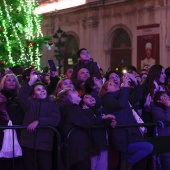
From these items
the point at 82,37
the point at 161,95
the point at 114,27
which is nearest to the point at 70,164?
the point at 161,95

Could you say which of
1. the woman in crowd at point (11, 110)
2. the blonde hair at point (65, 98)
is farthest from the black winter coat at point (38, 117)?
the woman in crowd at point (11, 110)

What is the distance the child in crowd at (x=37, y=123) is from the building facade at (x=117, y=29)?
Answer: 47.1 feet

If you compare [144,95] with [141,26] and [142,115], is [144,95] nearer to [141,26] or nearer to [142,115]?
[142,115]

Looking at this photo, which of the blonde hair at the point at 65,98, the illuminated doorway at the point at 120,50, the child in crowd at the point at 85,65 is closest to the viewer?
the blonde hair at the point at 65,98

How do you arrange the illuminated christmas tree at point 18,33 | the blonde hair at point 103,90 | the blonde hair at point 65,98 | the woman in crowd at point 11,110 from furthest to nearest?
1. the illuminated christmas tree at point 18,33
2. the blonde hair at point 103,90
3. the woman in crowd at point 11,110
4. the blonde hair at point 65,98

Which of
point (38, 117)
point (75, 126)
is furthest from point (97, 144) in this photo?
point (38, 117)

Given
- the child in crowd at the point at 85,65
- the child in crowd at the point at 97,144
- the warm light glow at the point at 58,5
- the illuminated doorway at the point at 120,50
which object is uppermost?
the warm light glow at the point at 58,5

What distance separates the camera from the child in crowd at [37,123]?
293 inches

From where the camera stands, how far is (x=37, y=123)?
7301mm

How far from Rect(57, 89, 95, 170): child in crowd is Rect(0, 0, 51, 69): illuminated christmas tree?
12210 mm

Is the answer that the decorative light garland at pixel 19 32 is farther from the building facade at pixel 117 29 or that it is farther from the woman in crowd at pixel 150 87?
the woman in crowd at pixel 150 87

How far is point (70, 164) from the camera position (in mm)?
7367

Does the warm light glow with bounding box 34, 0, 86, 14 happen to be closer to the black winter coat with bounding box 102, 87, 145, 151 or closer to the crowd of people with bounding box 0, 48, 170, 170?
the crowd of people with bounding box 0, 48, 170, 170

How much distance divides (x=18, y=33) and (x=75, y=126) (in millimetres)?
14072
